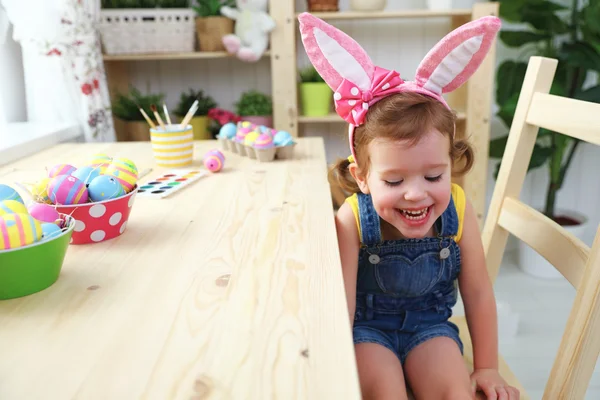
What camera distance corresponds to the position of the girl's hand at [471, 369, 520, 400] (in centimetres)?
90

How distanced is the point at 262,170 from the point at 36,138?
29.7 inches

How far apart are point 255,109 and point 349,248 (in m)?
1.58

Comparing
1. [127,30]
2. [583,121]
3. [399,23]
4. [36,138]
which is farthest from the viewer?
[399,23]

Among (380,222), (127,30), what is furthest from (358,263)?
(127,30)

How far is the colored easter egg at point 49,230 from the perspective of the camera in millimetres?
712

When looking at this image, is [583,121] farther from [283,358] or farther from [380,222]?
[283,358]

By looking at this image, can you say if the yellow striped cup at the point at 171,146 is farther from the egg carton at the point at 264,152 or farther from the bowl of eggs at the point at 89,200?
the bowl of eggs at the point at 89,200

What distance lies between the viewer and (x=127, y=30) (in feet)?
7.66

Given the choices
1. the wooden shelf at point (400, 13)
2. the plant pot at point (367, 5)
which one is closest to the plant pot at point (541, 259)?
the wooden shelf at point (400, 13)

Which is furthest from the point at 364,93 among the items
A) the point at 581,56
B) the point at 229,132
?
the point at 581,56

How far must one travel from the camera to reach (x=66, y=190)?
850 mm

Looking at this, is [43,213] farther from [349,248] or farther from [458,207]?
[458,207]

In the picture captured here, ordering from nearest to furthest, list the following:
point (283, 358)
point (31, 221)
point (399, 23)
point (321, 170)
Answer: point (283, 358), point (31, 221), point (321, 170), point (399, 23)

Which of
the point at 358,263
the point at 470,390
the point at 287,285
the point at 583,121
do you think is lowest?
the point at 470,390
